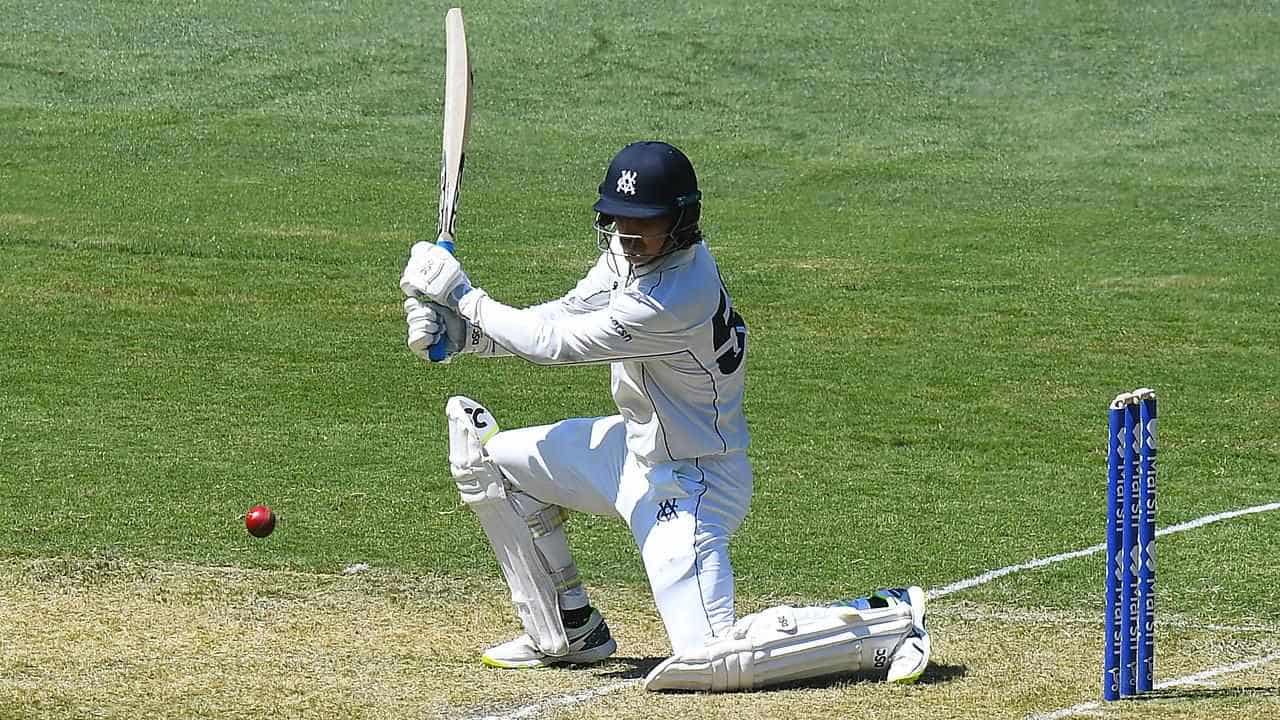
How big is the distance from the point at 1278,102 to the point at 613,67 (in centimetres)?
727

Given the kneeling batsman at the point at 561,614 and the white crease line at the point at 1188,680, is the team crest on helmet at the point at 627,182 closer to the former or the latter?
the kneeling batsman at the point at 561,614

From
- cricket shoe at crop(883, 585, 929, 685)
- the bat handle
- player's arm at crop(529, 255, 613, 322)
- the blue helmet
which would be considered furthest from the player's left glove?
cricket shoe at crop(883, 585, 929, 685)

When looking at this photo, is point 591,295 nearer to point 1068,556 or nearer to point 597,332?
point 597,332

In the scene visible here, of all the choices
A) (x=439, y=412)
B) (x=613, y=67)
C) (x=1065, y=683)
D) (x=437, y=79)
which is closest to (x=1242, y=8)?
(x=613, y=67)

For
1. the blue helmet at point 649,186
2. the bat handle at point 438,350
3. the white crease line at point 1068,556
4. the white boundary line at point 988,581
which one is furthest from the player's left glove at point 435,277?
the white crease line at point 1068,556

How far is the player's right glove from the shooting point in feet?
21.3

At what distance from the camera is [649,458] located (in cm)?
659

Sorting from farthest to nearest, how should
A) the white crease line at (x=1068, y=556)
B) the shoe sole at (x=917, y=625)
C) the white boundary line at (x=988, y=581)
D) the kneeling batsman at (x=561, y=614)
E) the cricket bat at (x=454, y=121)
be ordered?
the white crease line at (x=1068, y=556)
the cricket bat at (x=454, y=121)
the shoe sole at (x=917, y=625)
the kneeling batsman at (x=561, y=614)
the white boundary line at (x=988, y=581)

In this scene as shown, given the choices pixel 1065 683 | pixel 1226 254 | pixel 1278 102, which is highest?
pixel 1278 102

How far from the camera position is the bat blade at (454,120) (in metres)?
7.08

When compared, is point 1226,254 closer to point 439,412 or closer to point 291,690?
point 439,412

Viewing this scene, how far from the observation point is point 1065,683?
6539 mm

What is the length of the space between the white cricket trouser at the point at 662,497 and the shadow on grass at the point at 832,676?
29 cm

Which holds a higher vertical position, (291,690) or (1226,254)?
(1226,254)
